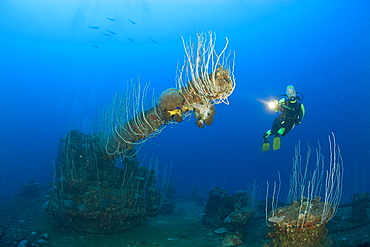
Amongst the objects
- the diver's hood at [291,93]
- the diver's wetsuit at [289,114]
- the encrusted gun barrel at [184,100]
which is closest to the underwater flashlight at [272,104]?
the diver's wetsuit at [289,114]

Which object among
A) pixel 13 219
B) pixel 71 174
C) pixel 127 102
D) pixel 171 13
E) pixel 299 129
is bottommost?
pixel 13 219

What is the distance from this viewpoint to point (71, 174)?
7.80m

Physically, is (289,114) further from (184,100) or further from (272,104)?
(184,100)

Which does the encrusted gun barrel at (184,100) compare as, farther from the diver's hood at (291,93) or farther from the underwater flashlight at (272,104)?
the diver's hood at (291,93)

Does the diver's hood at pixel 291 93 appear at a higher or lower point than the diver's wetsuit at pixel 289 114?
higher

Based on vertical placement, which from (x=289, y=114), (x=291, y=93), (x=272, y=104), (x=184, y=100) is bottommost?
(x=184, y=100)

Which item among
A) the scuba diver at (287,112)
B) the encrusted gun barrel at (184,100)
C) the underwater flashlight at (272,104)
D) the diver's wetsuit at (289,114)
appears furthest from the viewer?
the diver's wetsuit at (289,114)

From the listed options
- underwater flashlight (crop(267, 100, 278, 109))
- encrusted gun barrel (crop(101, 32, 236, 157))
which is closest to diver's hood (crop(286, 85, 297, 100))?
underwater flashlight (crop(267, 100, 278, 109))

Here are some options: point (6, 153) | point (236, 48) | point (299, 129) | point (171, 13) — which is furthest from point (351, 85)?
point (6, 153)

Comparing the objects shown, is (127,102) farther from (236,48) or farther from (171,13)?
(236,48)

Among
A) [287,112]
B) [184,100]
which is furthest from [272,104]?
[184,100]

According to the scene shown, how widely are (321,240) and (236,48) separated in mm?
77229

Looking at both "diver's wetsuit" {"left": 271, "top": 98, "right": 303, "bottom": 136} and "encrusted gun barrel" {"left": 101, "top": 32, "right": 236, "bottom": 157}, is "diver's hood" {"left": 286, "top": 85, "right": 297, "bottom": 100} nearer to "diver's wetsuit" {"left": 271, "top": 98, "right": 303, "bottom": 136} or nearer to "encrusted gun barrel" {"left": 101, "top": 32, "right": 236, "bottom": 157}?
"diver's wetsuit" {"left": 271, "top": 98, "right": 303, "bottom": 136}

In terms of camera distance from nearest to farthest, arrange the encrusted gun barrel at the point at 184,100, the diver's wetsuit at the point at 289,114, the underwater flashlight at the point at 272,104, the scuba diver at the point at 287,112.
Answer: the encrusted gun barrel at the point at 184,100
the underwater flashlight at the point at 272,104
the scuba diver at the point at 287,112
the diver's wetsuit at the point at 289,114
